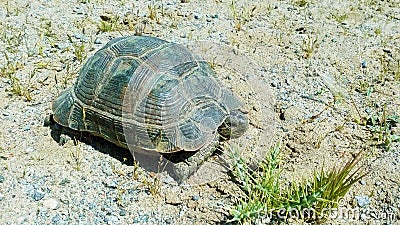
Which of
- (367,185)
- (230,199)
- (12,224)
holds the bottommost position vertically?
(12,224)

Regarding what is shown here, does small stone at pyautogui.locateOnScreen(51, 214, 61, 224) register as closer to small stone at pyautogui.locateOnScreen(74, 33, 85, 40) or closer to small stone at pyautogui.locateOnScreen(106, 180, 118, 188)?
small stone at pyautogui.locateOnScreen(106, 180, 118, 188)

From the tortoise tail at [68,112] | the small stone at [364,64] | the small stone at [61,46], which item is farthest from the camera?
the small stone at [61,46]

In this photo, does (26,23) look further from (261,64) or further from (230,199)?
(230,199)

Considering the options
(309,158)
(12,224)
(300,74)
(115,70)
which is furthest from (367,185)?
(12,224)

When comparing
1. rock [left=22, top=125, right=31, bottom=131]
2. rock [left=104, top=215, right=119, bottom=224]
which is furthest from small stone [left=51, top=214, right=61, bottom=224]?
rock [left=22, top=125, right=31, bottom=131]

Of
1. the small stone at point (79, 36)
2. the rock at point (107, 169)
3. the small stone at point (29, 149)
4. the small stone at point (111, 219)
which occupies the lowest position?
the small stone at point (111, 219)

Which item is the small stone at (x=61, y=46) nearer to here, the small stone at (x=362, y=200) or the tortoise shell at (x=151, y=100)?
the tortoise shell at (x=151, y=100)

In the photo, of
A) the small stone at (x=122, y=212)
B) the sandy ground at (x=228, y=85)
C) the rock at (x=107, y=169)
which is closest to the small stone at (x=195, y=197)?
the sandy ground at (x=228, y=85)
